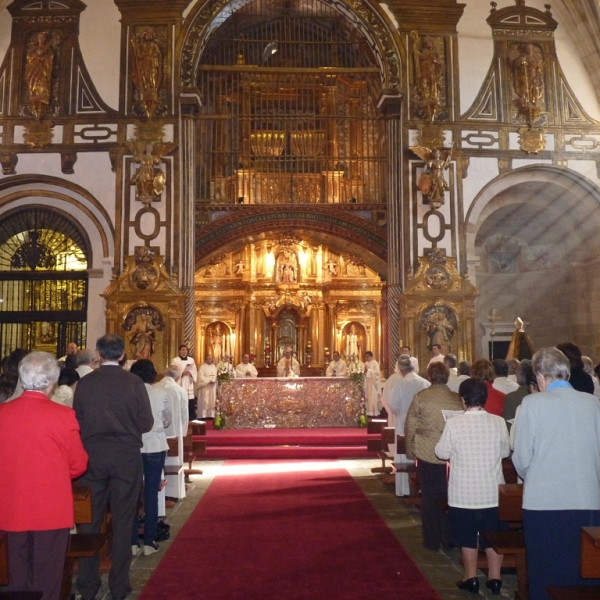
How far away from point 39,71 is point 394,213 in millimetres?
8330

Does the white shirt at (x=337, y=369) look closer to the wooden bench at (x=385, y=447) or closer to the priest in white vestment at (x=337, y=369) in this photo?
the priest in white vestment at (x=337, y=369)

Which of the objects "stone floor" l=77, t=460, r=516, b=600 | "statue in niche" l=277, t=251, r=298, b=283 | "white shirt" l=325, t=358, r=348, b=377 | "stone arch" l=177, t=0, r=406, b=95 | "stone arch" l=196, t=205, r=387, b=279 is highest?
"stone arch" l=177, t=0, r=406, b=95

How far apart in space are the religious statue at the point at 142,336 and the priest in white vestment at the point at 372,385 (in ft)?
15.2

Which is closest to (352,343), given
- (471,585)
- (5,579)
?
(471,585)

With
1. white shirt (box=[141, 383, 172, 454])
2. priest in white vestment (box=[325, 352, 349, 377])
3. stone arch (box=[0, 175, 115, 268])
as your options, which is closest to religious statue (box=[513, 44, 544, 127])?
priest in white vestment (box=[325, 352, 349, 377])

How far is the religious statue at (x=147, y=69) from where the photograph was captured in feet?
49.5

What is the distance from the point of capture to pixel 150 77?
15109 millimetres

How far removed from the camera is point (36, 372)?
3.85 meters

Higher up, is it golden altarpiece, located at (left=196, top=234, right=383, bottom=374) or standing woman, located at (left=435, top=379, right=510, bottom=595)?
golden altarpiece, located at (left=196, top=234, right=383, bottom=374)

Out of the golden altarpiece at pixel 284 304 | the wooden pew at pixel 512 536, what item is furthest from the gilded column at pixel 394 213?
the wooden pew at pixel 512 536

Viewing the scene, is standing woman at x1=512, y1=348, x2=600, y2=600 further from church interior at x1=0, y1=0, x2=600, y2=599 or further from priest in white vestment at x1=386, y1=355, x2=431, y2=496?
church interior at x1=0, y1=0, x2=600, y2=599

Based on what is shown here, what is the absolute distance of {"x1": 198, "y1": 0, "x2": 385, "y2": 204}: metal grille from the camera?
19.8 m

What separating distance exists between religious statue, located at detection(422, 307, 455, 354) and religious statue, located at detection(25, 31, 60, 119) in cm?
940

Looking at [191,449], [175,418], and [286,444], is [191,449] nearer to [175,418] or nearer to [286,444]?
[175,418]
